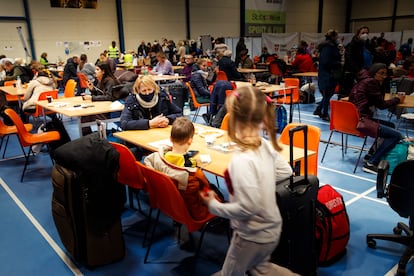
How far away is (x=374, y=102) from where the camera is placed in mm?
4293

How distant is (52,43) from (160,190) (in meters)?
13.2

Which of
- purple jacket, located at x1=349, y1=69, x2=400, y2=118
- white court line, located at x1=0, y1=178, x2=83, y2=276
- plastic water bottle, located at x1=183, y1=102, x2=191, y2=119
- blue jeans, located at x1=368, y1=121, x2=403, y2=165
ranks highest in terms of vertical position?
purple jacket, located at x1=349, y1=69, x2=400, y2=118

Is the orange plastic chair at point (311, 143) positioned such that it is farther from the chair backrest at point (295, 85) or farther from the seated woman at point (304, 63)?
the seated woman at point (304, 63)

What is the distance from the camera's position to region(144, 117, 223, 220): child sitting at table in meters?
2.24

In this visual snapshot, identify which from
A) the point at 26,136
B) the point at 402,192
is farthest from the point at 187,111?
the point at 402,192

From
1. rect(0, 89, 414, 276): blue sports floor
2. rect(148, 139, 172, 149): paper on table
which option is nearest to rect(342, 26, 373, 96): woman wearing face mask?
rect(0, 89, 414, 276): blue sports floor

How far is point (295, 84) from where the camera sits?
7.05 m

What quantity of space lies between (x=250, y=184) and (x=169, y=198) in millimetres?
933

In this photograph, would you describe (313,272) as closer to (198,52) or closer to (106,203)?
(106,203)

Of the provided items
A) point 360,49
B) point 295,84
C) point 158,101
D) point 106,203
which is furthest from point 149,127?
point 360,49

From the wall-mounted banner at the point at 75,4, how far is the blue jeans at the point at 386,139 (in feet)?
42.7

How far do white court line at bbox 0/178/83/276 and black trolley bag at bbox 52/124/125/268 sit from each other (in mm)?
71

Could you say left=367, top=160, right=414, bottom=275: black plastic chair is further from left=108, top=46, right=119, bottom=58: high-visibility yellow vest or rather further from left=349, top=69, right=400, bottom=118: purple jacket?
left=108, top=46, right=119, bottom=58: high-visibility yellow vest

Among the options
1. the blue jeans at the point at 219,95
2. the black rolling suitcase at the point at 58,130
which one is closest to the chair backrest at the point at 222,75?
the blue jeans at the point at 219,95
